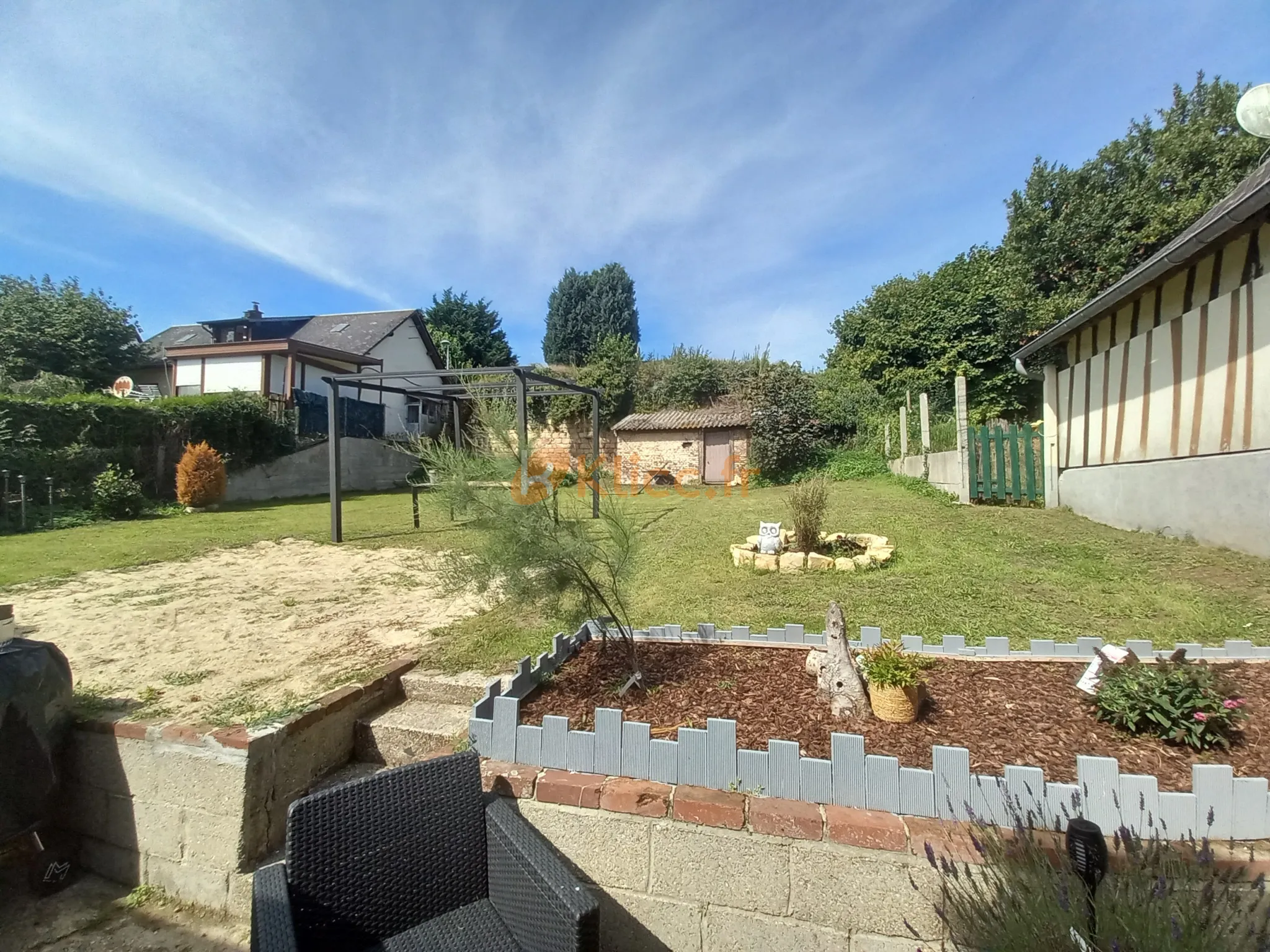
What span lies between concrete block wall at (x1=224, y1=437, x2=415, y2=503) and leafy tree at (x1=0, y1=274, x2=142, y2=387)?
1037cm

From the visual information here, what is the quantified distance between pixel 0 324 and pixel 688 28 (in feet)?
77.9

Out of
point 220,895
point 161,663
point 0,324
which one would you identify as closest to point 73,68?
point 161,663

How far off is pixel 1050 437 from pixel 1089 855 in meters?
9.67

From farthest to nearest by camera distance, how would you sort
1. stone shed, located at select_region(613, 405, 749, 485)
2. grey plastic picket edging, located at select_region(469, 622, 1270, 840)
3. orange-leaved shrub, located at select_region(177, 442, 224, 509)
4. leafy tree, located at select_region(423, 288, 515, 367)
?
leafy tree, located at select_region(423, 288, 515, 367), stone shed, located at select_region(613, 405, 749, 485), orange-leaved shrub, located at select_region(177, 442, 224, 509), grey plastic picket edging, located at select_region(469, 622, 1270, 840)

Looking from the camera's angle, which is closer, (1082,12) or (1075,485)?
(1082,12)

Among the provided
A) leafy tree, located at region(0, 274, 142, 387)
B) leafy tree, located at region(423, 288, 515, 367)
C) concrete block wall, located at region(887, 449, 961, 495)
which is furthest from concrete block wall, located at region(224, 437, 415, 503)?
leafy tree, located at region(423, 288, 515, 367)

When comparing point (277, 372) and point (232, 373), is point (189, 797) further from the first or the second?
point (232, 373)

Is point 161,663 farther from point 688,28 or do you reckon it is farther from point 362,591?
point 688,28

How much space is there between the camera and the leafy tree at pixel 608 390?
2066 centimetres

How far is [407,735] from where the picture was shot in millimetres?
2578

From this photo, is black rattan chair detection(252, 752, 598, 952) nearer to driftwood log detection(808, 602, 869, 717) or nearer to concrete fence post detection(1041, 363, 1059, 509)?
driftwood log detection(808, 602, 869, 717)

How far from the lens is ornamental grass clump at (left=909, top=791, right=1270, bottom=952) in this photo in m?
1.13

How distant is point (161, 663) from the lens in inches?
130

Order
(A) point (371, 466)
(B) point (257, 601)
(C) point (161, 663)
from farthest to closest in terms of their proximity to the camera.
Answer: (A) point (371, 466)
(B) point (257, 601)
(C) point (161, 663)
